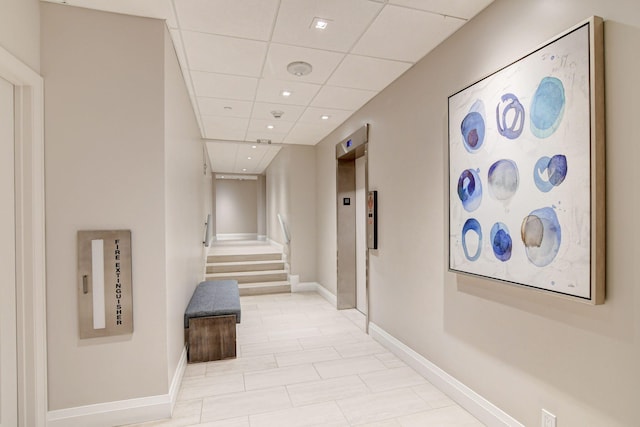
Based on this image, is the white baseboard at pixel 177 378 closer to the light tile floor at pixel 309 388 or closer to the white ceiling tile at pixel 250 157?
the light tile floor at pixel 309 388

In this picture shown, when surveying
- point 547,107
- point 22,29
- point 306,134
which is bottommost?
point 547,107

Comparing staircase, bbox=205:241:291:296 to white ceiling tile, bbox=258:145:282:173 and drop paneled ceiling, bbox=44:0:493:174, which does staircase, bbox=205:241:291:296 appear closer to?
white ceiling tile, bbox=258:145:282:173

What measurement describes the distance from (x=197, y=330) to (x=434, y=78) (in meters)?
3.27

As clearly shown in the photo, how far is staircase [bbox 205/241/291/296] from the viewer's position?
20.1ft

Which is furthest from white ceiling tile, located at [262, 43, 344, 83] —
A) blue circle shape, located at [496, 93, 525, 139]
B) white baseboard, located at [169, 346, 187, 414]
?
white baseboard, located at [169, 346, 187, 414]

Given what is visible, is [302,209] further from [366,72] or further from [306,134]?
[366,72]

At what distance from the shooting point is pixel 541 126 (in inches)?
70.4

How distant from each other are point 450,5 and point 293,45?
1199 millimetres

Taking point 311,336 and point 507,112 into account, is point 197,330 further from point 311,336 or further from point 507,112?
point 507,112

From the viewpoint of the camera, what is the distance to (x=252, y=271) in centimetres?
660

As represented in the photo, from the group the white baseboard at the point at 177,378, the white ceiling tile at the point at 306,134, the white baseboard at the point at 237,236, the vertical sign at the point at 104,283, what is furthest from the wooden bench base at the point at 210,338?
the white baseboard at the point at 237,236

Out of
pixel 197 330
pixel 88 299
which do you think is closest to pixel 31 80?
pixel 88 299

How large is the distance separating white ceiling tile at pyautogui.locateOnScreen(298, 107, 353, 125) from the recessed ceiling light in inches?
69.9

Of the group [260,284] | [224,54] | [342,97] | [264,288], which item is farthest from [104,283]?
[260,284]
